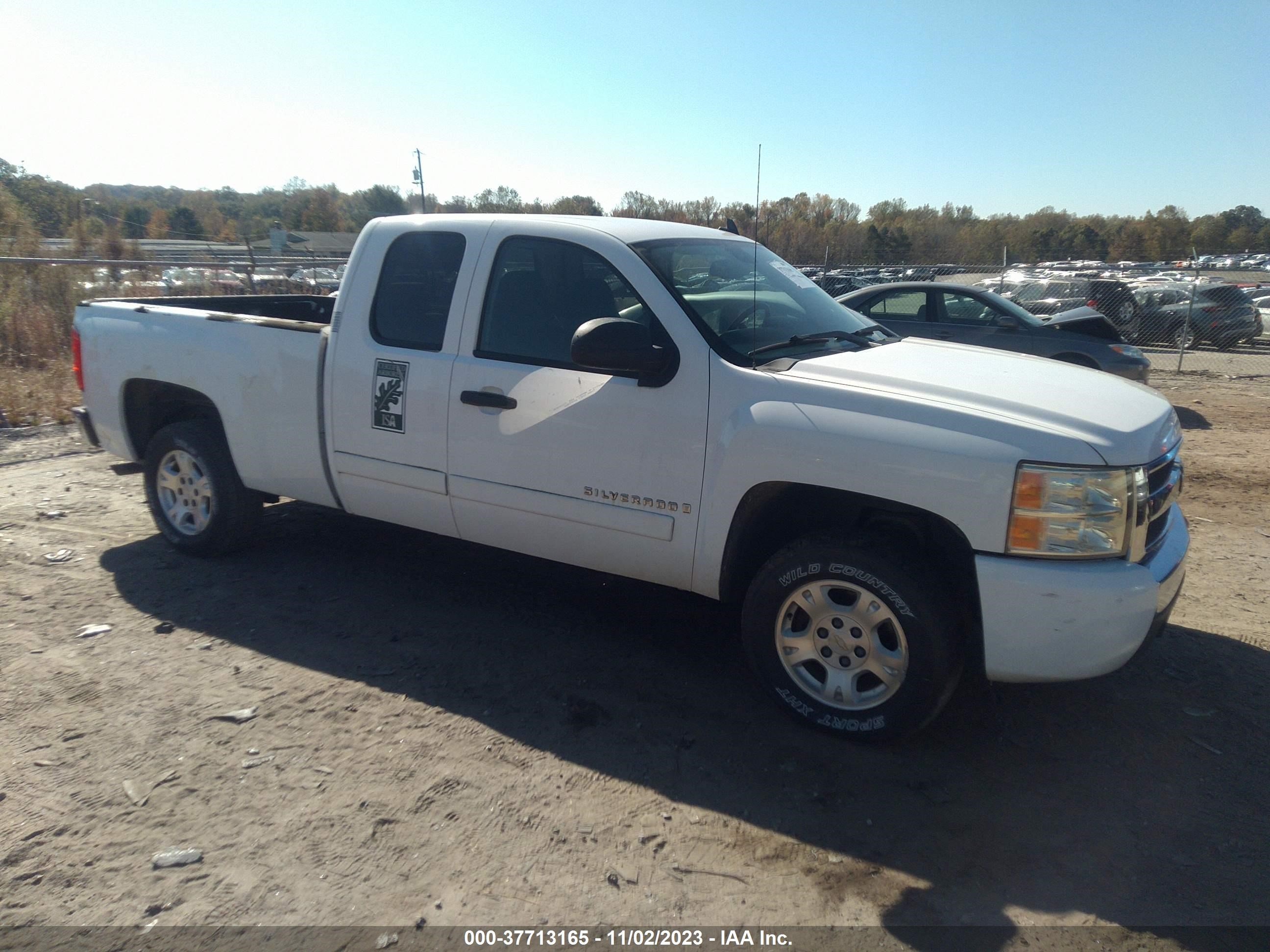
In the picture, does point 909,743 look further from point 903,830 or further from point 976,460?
point 976,460

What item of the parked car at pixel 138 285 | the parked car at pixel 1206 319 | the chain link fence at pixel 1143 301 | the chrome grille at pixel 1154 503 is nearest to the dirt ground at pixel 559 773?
the chrome grille at pixel 1154 503

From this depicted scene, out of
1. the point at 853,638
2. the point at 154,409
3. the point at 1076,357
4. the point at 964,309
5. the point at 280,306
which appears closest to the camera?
the point at 853,638

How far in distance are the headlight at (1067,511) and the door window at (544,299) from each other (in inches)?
70.7

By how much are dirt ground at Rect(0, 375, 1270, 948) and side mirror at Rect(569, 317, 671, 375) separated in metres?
1.47

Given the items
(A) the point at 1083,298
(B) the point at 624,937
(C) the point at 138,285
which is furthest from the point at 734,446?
(A) the point at 1083,298

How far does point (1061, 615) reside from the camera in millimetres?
3047

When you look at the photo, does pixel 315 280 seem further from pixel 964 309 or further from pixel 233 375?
pixel 233 375

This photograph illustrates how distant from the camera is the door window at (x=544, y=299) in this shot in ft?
13.3

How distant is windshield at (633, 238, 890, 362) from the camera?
3.83 metres

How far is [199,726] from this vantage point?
366 centimetres

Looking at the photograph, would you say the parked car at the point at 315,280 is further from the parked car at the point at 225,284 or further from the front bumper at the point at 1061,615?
the front bumper at the point at 1061,615

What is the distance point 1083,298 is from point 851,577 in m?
19.3

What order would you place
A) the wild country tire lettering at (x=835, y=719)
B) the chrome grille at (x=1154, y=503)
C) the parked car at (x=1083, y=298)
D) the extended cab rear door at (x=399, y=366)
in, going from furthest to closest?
the parked car at (x=1083, y=298)
the extended cab rear door at (x=399, y=366)
the wild country tire lettering at (x=835, y=719)
the chrome grille at (x=1154, y=503)

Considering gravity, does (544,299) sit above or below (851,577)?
above
